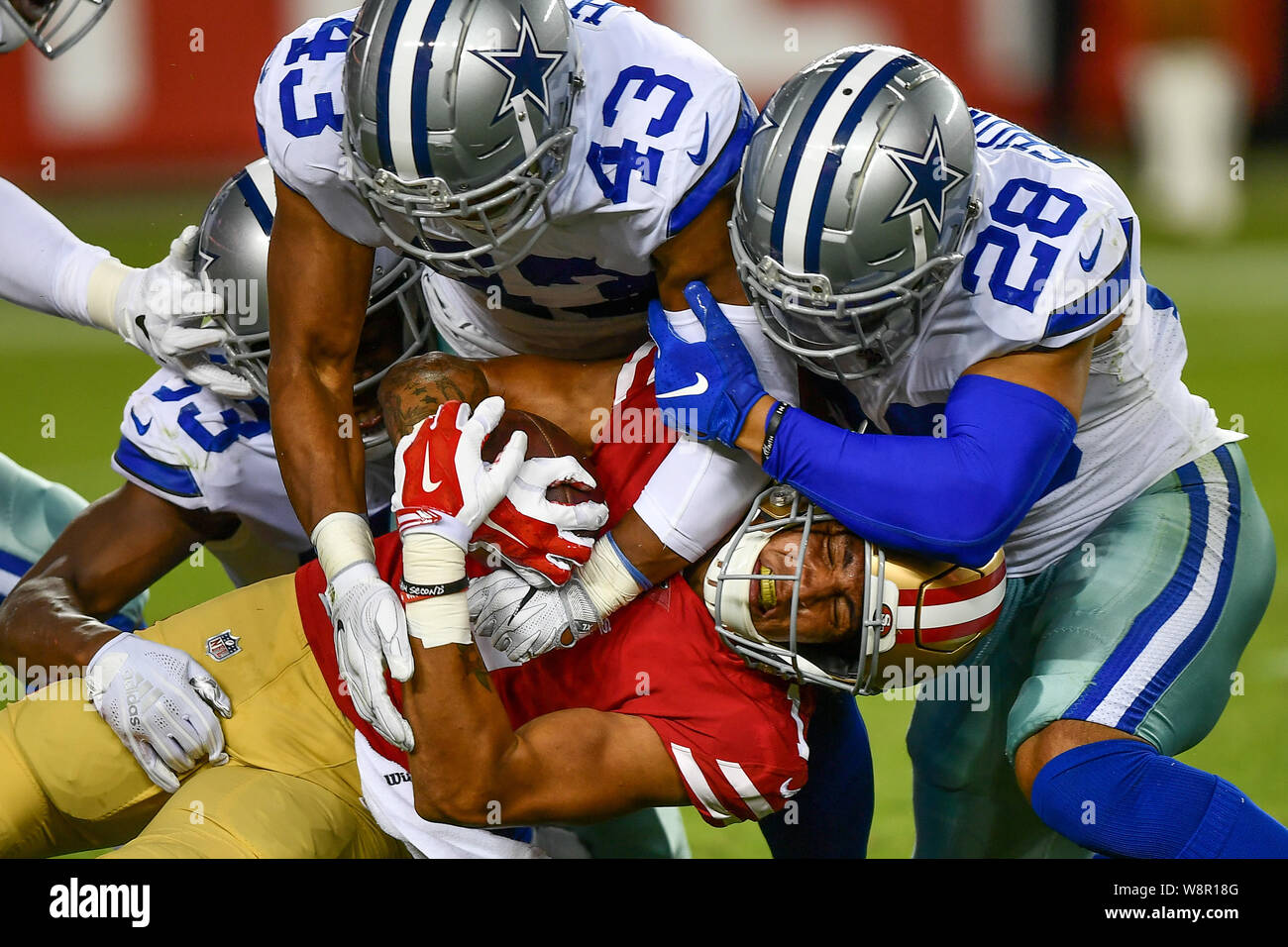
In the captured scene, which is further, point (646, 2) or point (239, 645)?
point (646, 2)

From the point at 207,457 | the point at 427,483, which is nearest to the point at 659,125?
the point at 427,483

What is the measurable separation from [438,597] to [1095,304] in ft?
3.89

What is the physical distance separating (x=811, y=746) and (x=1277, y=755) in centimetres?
151

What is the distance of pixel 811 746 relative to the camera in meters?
2.94

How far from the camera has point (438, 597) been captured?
2.37 meters

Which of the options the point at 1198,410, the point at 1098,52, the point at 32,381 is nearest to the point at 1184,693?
the point at 1198,410

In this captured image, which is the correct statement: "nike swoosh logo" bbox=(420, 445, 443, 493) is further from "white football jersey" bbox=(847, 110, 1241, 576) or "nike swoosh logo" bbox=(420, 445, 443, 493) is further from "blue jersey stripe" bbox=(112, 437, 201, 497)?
"blue jersey stripe" bbox=(112, 437, 201, 497)

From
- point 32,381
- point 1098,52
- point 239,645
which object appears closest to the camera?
point 239,645

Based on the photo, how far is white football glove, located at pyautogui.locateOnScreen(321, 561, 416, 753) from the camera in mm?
2408

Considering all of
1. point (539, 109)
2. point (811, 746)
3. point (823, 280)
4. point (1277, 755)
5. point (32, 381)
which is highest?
point (539, 109)

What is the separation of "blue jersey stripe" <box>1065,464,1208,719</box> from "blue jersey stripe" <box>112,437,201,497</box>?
1875mm

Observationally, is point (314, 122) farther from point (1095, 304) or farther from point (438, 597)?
point (1095, 304)

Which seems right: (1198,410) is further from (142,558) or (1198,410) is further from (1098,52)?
(1098,52)

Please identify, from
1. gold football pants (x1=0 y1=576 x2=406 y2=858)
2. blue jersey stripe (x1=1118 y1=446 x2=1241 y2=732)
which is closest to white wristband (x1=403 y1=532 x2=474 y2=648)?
gold football pants (x1=0 y1=576 x2=406 y2=858)
